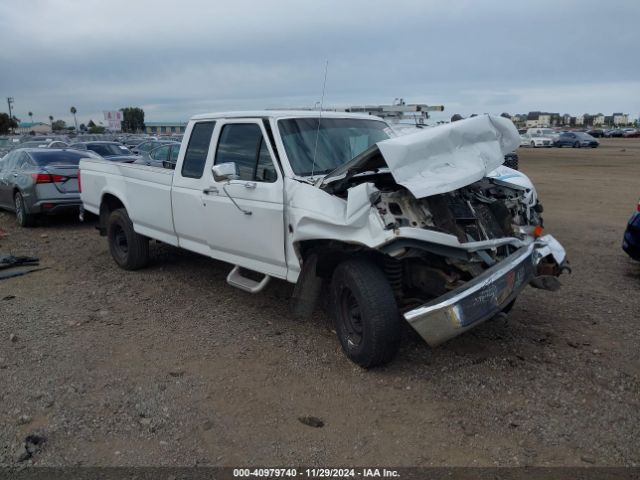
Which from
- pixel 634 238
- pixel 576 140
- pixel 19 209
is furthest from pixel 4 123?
pixel 634 238

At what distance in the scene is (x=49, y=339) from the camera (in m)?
5.28

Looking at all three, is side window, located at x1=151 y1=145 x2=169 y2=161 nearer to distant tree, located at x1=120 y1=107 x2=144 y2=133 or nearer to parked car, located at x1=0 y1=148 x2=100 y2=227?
parked car, located at x1=0 y1=148 x2=100 y2=227

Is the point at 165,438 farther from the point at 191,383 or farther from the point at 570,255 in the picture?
the point at 570,255

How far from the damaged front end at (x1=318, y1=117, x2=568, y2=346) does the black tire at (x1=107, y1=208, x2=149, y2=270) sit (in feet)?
12.1

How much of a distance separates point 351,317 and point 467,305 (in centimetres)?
104

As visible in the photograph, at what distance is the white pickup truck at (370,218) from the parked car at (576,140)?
44767 millimetres

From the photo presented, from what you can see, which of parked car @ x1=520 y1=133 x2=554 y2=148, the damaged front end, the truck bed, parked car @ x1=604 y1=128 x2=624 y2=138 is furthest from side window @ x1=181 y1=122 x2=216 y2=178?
parked car @ x1=604 y1=128 x2=624 y2=138

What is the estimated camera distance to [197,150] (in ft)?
20.1

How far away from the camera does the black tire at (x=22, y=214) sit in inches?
440

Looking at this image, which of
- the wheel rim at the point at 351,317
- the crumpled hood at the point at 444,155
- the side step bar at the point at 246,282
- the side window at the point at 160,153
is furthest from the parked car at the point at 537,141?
the wheel rim at the point at 351,317

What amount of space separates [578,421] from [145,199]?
520cm

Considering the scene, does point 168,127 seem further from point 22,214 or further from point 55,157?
point 22,214

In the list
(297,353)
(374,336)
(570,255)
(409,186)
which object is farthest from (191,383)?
(570,255)

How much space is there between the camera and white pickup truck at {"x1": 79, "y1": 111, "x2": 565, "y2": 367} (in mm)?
4074
